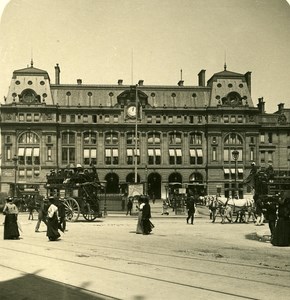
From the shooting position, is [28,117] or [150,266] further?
[28,117]

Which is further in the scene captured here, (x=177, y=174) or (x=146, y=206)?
(x=177, y=174)

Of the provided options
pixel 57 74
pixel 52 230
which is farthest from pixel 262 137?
pixel 52 230

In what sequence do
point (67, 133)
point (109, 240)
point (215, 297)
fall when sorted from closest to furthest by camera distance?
point (215, 297) < point (109, 240) < point (67, 133)

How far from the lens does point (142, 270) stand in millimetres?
10430

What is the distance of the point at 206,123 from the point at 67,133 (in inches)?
770

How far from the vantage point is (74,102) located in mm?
69312

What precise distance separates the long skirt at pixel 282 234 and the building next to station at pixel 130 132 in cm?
5037

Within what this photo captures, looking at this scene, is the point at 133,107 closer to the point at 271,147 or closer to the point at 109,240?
the point at 271,147

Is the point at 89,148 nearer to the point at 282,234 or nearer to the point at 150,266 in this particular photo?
the point at 282,234

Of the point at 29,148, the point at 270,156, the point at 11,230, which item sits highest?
the point at 29,148

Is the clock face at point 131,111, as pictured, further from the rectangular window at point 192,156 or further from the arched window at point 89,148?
the rectangular window at point 192,156

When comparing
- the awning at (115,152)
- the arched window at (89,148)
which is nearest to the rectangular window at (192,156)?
the awning at (115,152)

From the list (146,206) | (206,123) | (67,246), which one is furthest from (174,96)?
(67,246)

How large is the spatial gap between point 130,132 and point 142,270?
5857 centimetres
